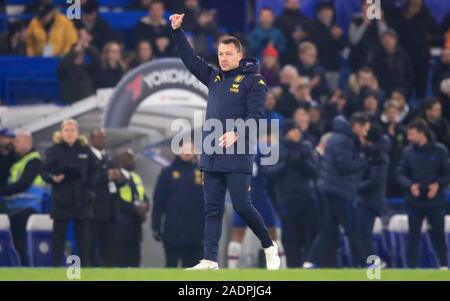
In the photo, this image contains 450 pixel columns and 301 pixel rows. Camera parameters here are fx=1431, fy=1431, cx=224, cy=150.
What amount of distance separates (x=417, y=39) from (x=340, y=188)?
17.9 feet

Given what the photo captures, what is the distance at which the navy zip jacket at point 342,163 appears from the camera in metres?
17.9

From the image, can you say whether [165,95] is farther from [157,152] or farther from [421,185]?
[421,185]

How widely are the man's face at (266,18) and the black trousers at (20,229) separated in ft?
18.8

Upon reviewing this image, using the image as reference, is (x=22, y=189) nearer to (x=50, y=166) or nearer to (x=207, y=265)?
(x=50, y=166)

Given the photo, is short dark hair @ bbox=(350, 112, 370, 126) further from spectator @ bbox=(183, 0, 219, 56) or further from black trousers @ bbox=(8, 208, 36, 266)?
black trousers @ bbox=(8, 208, 36, 266)

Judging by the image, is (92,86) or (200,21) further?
(200,21)

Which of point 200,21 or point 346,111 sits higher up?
point 200,21

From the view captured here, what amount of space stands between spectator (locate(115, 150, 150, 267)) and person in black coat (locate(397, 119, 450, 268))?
11.0 ft

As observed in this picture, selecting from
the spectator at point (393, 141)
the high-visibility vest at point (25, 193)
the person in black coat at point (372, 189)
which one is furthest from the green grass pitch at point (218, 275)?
the spectator at point (393, 141)

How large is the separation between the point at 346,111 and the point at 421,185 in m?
2.94

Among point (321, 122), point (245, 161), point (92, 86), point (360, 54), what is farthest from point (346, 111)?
point (245, 161)

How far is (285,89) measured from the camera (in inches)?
825

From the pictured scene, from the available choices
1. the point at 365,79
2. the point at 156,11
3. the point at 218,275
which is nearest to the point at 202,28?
the point at 156,11

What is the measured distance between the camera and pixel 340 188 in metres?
17.9
